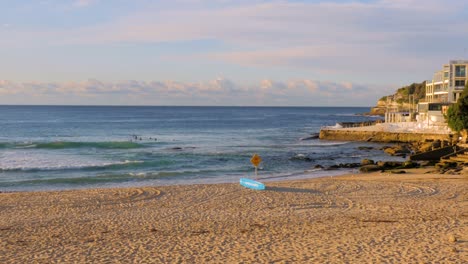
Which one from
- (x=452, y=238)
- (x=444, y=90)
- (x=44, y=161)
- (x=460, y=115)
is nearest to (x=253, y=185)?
(x=452, y=238)

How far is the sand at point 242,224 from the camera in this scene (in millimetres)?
10727

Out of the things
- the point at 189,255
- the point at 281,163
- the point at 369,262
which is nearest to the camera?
the point at 369,262

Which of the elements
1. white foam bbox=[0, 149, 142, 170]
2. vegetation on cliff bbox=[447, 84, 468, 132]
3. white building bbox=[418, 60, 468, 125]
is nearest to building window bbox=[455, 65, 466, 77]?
white building bbox=[418, 60, 468, 125]

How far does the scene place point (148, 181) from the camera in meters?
26.0

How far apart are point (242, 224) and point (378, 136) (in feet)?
136

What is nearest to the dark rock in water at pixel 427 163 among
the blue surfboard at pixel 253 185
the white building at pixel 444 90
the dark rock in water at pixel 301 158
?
the dark rock in water at pixel 301 158

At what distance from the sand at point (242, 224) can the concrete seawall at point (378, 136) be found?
2869cm

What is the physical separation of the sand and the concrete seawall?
28688 millimetres

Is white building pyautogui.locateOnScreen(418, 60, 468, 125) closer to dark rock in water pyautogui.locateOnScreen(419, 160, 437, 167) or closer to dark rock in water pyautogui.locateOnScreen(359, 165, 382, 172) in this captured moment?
dark rock in water pyautogui.locateOnScreen(419, 160, 437, 167)

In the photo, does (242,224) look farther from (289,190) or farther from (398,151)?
(398,151)

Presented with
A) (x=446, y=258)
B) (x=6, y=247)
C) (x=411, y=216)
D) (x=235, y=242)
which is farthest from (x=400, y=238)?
(x=6, y=247)

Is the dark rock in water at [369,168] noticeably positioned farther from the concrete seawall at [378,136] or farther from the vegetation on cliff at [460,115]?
the concrete seawall at [378,136]

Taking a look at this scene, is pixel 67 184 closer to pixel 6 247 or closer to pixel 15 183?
pixel 15 183

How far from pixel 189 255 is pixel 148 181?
51.2 ft
